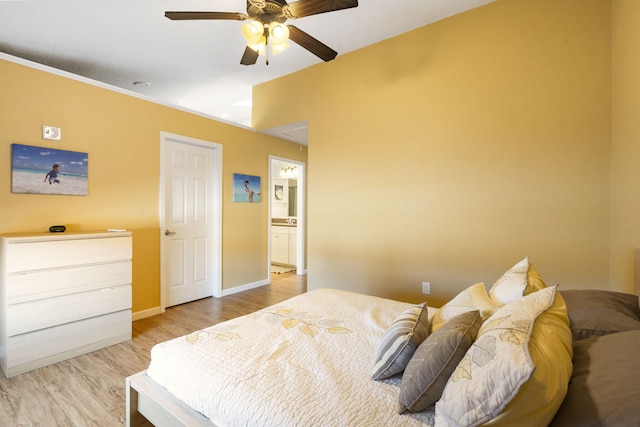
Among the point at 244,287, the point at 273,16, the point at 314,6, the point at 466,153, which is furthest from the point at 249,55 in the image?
the point at 244,287

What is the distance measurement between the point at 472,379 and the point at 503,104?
257 cm

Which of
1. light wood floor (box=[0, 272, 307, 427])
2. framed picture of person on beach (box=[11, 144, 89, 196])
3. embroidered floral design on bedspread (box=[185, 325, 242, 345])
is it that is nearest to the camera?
embroidered floral design on bedspread (box=[185, 325, 242, 345])

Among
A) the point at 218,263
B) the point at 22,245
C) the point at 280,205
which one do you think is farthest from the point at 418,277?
the point at 280,205

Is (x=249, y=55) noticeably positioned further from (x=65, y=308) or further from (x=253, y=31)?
(x=65, y=308)

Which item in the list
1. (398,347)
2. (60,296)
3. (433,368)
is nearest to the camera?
(433,368)

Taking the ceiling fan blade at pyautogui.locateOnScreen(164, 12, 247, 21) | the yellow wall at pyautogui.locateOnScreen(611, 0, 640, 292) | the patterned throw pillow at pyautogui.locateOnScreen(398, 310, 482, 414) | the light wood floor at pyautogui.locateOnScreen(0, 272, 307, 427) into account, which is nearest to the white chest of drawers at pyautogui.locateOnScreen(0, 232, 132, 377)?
the light wood floor at pyautogui.locateOnScreen(0, 272, 307, 427)

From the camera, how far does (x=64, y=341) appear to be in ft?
7.68

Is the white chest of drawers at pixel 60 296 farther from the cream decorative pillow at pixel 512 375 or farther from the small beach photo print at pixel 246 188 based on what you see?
the cream decorative pillow at pixel 512 375

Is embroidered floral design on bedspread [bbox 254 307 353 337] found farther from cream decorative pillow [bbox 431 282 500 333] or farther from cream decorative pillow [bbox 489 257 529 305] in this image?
cream decorative pillow [bbox 489 257 529 305]

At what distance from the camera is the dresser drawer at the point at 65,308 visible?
2.13 metres

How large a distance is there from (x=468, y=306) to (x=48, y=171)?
340cm

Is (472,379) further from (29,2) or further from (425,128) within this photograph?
(29,2)

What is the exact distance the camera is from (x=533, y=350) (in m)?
0.72

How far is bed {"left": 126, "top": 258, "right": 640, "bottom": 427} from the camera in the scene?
2.23ft
